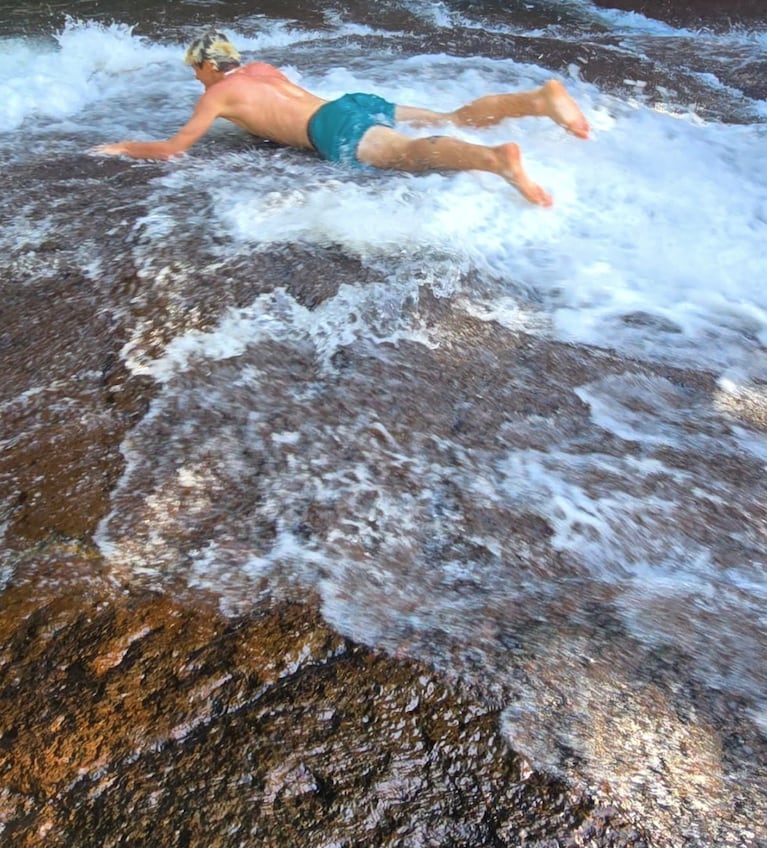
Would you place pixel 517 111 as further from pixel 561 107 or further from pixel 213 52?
pixel 213 52

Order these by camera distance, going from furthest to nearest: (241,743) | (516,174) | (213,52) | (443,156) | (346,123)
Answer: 1. (213,52)
2. (346,123)
3. (443,156)
4. (516,174)
5. (241,743)

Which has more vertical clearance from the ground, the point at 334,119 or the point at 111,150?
the point at 334,119

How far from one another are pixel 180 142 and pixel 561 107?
218cm

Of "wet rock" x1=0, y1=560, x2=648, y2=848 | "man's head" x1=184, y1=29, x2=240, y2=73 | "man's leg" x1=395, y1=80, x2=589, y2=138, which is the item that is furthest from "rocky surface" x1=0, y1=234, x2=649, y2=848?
"man's leg" x1=395, y1=80, x2=589, y2=138

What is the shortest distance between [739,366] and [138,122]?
13.8ft

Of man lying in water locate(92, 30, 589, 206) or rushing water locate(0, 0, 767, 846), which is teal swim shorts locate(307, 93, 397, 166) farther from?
rushing water locate(0, 0, 767, 846)

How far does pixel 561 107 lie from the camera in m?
4.39

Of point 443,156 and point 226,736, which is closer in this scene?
point 226,736

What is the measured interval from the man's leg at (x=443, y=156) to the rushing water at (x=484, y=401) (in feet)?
0.37

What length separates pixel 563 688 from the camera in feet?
6.00

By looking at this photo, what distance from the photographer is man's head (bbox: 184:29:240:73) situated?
4.54 meters

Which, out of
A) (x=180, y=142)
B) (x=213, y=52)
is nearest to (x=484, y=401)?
(x=180, y=142)

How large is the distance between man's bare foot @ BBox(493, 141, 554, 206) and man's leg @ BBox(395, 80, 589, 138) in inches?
17.8

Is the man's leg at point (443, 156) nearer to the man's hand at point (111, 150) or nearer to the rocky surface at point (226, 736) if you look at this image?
the man's hand at point (111, 150)
